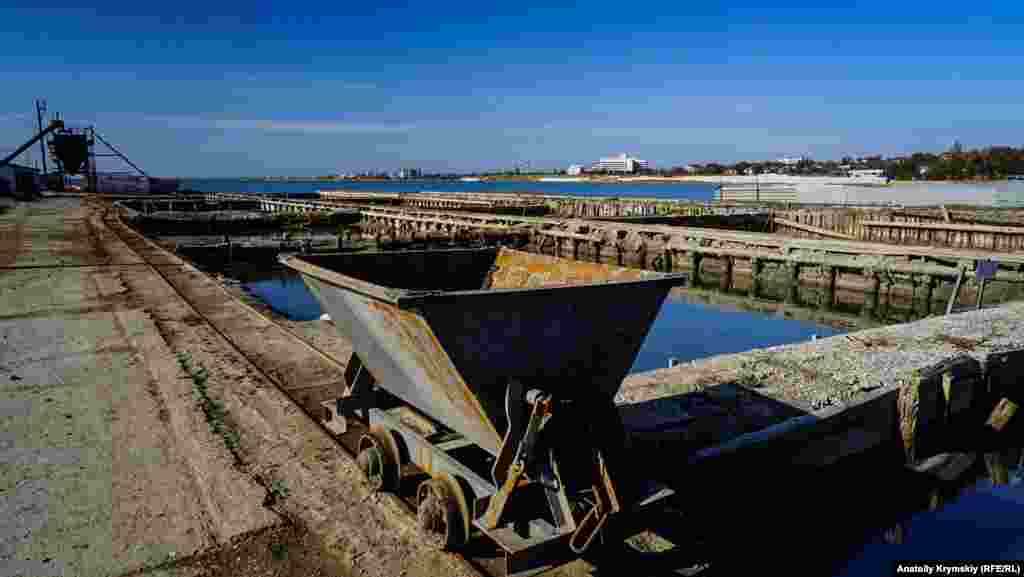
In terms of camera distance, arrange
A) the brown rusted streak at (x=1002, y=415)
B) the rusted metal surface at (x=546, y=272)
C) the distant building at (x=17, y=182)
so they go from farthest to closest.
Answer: the distant building at (x=17, y=182), the brown rusted streak at (x=1002, y=415), the rusted metal surface at (x=546, y=272)

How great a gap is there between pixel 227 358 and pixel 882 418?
28.5ft

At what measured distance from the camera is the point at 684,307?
19.6 metres

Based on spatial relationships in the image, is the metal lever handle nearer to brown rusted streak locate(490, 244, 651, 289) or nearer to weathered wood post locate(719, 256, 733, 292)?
brown rusted streak locate(490, 244, 651, 289)

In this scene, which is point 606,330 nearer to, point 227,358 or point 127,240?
point 227,358

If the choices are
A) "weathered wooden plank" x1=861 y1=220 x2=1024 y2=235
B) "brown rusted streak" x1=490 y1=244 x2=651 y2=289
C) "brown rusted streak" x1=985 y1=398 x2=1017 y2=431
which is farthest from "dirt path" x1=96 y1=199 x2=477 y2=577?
"weathered wooden plank" x1=861 y1=220 x2=1024 y2=235

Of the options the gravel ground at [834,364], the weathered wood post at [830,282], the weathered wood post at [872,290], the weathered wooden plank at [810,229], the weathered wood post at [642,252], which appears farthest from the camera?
the weathered wooden plank at [810,229]

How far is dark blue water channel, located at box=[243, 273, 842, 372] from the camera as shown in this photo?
13844 mm

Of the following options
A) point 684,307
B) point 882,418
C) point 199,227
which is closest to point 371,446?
point 882,418

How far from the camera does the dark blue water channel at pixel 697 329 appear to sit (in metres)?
13.8

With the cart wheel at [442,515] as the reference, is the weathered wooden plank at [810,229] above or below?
above

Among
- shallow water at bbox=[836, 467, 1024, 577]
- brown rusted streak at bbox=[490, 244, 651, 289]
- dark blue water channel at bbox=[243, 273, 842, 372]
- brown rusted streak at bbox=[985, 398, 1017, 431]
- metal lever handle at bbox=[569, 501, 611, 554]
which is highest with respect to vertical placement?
brown rusted streak at bbox=[490, 244, 651, 289]

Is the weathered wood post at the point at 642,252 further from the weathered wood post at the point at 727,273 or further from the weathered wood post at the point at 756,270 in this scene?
the weathered wood post at the point at 756,270

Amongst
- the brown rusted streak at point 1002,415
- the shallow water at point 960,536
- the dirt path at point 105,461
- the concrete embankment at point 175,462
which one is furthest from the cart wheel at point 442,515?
the brown rusted streak at point 1002,415

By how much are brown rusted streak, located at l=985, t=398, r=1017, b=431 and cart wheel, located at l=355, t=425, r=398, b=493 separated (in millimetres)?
7694
